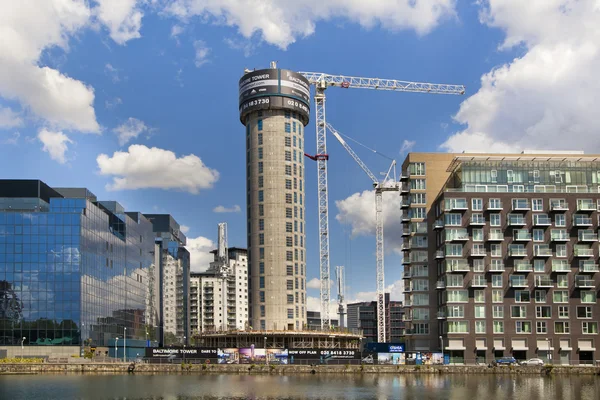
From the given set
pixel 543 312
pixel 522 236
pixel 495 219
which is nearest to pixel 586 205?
pixel 522 236

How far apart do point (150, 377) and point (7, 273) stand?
5753 cm

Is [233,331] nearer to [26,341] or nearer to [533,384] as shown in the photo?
[26,341]

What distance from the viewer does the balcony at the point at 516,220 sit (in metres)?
167

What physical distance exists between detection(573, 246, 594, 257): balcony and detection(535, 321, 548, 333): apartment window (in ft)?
55.2

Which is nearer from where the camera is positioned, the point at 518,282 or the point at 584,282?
the point at 584,282

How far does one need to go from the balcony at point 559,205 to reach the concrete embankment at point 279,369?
3554 cm

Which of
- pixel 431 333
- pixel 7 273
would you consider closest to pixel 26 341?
pixel 7 273

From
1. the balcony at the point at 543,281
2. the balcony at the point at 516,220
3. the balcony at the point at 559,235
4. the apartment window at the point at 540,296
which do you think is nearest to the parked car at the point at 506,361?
the apartment window at the point at 540,296

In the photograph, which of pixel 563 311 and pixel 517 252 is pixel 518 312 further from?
pixel 517 252

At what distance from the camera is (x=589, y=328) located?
164 m

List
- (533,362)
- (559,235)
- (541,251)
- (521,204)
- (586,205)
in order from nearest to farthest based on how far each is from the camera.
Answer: (533,362), (541,251), (559,235), (586,205), (521,204)

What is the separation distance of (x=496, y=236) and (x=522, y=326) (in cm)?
2037

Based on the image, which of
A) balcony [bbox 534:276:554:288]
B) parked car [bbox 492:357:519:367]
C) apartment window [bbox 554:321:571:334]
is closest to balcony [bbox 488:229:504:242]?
balcony [bbox 534:276:554:288]

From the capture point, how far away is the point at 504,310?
16538 centimetres
